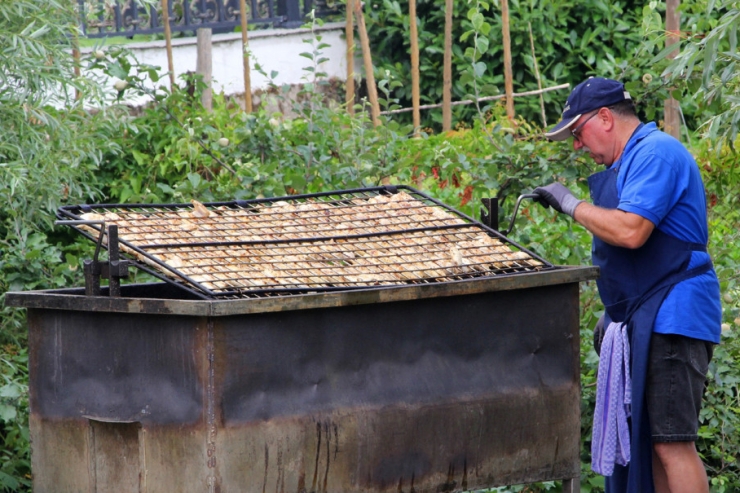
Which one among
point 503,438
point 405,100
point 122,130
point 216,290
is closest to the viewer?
point 216,290

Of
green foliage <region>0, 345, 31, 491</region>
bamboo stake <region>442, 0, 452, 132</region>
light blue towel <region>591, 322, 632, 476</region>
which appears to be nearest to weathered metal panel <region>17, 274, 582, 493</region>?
light blue towel <region>591, 322, 632, 476</region>

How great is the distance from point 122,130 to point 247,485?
11.1ft

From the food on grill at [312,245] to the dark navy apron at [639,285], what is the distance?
293mm

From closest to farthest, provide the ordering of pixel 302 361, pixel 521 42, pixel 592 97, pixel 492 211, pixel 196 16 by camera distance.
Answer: pixel 302 361, pixel 592 97, pixel 492 211, pixel 196 16, pixel 521 42

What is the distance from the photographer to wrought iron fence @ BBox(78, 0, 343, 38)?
336 inches

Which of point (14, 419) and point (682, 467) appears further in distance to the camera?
point (14, 419)

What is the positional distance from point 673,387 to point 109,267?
1954 mm

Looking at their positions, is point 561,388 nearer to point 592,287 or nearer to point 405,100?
point 592,287

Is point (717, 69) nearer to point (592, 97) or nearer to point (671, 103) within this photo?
point (592, 97)

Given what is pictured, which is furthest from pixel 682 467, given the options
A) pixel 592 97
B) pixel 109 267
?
pixel 109 267

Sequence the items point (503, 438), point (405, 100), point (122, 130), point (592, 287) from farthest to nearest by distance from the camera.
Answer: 1. point (405, 100)
2. point (122, 130)
3. point (592, 287)
4. point (503, 438)

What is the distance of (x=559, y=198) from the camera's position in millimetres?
3779

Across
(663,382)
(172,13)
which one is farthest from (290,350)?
(172,13)

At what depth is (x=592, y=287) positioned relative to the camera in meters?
5.06
